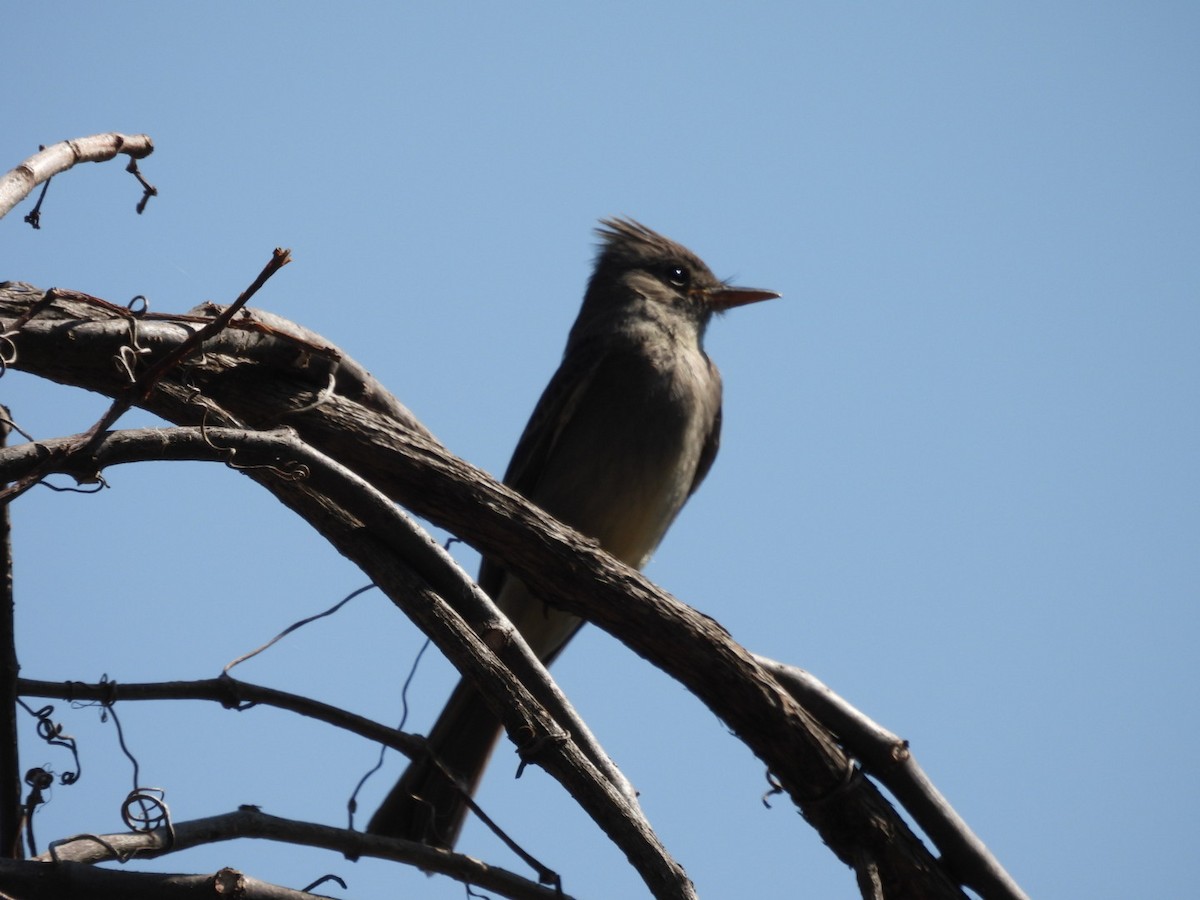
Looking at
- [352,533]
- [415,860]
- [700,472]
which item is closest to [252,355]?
[352,533]

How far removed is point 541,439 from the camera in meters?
6.24

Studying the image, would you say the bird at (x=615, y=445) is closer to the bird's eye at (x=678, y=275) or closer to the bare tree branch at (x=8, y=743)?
the bird's eye at (x=678, y=275)

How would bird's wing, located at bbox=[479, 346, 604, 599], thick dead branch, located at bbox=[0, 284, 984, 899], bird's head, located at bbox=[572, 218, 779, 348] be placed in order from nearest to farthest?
thick dead branch, located at bbox=[0, 284, 984, 899]
bird's wing, located at bbox=[479, 346, 604, 599]
bird's head, located at bbox=[572, 218, 779, 348]

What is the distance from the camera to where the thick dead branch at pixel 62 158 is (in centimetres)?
290

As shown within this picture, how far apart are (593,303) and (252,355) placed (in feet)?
12.4

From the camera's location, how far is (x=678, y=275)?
24.2ft

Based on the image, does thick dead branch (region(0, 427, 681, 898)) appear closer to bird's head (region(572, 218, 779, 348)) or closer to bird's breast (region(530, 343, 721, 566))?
bird's breast (region(530, 343, 721, 566))

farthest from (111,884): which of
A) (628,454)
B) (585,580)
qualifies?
(628,454)

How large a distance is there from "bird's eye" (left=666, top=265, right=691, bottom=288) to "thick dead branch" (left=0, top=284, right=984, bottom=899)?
3.71 meters

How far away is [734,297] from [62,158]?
15.2 ft

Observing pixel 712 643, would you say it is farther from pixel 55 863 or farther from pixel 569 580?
pixel 55 863

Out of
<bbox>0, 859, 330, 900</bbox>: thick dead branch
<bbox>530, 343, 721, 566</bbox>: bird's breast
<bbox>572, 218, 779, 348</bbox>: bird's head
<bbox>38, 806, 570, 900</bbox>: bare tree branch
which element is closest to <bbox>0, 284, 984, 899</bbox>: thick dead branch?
<bbox>38, 806, 570, 900</bbox>: bare tree branch

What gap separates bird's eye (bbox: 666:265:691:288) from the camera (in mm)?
7332

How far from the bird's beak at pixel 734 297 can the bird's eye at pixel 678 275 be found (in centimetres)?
16
